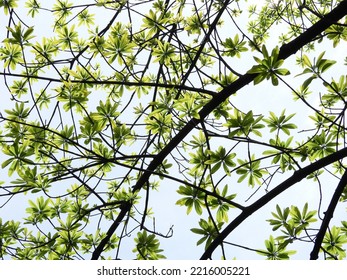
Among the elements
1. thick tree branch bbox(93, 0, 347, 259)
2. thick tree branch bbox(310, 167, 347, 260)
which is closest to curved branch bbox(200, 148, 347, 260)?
thick tree branch bbox(93, 0, 347, 259)

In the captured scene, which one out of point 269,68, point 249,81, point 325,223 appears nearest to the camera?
point 269,68

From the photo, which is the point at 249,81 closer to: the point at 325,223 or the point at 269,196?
the point at 269,196

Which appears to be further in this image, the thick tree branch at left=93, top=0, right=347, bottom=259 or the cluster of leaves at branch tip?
the thick tree branch at left=93, top=0, right=347, bottom=259

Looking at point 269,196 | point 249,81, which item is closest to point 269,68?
point 249,81

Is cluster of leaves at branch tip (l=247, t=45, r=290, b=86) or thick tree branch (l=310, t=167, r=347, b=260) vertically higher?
cluster of leaves at branch tip (l=247, t=45, r=290, b=86)

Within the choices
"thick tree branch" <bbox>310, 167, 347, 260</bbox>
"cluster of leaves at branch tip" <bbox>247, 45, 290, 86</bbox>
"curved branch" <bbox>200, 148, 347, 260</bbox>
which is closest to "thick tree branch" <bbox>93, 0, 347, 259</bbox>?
"curved branch" <bbox>200, 148, 347, 260</bbox>

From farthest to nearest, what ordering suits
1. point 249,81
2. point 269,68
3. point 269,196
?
point 249,81 → point 269,196 → point 269,68

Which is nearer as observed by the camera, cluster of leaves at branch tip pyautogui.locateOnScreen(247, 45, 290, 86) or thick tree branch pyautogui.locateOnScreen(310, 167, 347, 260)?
cluster of leaves at branch tip pyautogui.locateOnScreen(247, 45, 290, 86)

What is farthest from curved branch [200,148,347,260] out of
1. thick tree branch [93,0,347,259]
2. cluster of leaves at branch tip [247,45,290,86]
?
cluster of leaves at branch tip [247,45,290,86]

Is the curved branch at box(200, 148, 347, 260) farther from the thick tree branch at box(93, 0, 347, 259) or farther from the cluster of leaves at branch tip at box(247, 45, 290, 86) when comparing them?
the cluster of leaves at branch tip at box(247, 45, 290, 86)

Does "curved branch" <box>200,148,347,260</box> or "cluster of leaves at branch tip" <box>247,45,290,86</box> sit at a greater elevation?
"cluster of leaves at branch tip" <box>247,45,290,86</box>

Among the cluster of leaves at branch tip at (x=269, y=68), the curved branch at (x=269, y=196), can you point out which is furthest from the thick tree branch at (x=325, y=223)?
the cluster of leaves at branch tip at (x=269, y=68)

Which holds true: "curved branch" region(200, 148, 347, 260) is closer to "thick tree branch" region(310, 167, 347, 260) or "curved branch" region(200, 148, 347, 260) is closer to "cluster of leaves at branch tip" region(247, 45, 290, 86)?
"thick tree branch" region(310, 167, 347, 260)

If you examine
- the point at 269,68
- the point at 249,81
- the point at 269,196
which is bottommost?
the point at 269,196
